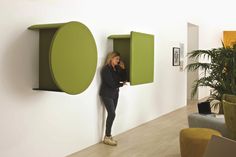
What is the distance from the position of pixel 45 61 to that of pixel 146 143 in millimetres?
2333

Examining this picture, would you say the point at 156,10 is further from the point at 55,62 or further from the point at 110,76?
the point at 55,62

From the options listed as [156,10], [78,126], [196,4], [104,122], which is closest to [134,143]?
[104,122]

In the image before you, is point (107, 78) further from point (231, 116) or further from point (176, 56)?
point (176, 56)

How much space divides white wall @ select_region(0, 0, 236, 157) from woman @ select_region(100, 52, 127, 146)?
14 centimetres

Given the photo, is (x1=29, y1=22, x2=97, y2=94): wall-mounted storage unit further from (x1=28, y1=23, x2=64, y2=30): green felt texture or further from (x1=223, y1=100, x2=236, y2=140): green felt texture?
(x1=223, y1=100, x2=236, y2=140): green felt texture

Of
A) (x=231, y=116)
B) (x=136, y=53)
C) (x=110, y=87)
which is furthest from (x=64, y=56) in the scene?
(x=231, y=116)

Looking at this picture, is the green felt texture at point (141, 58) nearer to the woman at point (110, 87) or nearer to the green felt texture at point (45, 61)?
the woman at point (110, 87)

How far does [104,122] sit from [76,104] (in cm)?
89

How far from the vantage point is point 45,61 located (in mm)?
3941

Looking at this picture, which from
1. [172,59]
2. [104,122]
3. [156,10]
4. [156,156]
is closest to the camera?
[156,156]

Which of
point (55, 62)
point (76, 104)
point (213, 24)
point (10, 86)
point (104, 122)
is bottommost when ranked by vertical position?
point (104, 122)

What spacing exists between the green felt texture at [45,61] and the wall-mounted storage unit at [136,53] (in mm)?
1591

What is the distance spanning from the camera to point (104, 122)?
5.42 m

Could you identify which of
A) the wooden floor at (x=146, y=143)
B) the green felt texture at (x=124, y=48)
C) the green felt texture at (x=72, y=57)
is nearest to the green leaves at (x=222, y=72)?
the wooden floor at (x=146, y=143)
